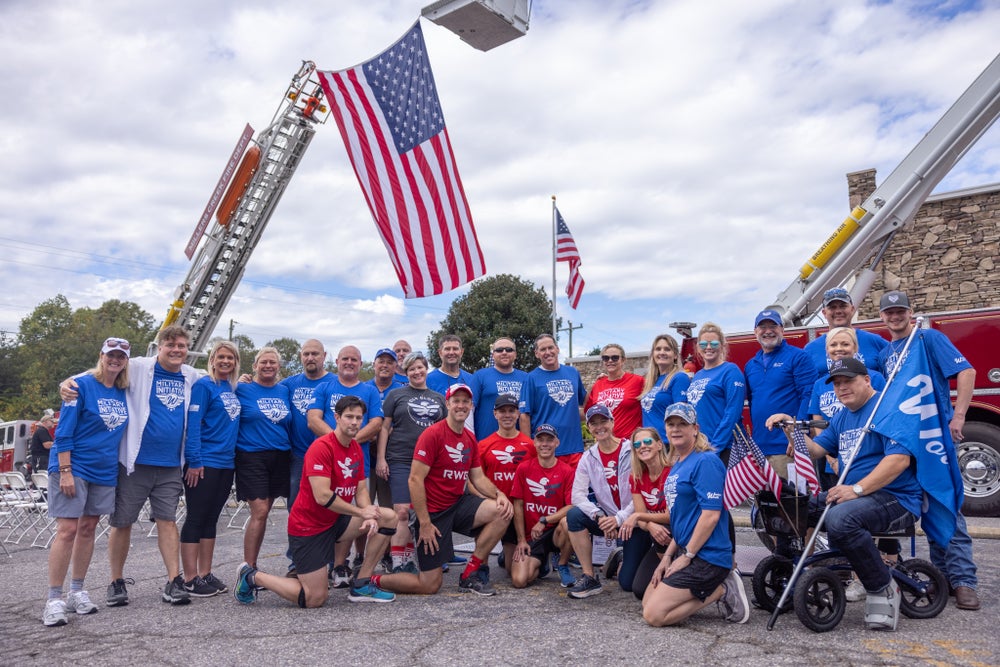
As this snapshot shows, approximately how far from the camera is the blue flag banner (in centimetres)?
440

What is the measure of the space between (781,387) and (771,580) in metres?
1.61

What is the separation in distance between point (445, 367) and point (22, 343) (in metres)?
68.2

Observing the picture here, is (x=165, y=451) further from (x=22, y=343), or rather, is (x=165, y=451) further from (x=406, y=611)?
(x=22, y=343)

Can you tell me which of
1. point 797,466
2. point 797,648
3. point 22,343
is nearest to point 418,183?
point 797,466

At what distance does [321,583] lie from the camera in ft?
16.7

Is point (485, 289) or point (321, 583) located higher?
point (485, 289)

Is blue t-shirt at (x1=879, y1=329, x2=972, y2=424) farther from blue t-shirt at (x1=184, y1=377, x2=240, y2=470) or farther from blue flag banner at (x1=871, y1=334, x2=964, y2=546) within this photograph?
blue t-shirt at (x1=184, y1=377, x2=240, y2=470)

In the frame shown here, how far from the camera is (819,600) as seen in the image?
4.20 meters

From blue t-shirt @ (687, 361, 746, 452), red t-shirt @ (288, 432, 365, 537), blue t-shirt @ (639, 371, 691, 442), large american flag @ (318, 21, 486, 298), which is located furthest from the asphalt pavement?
large american flag @ (318, 21, 486, 298)

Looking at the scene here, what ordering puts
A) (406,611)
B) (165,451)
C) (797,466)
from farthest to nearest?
(165,451)
(406,611)
(797,466)

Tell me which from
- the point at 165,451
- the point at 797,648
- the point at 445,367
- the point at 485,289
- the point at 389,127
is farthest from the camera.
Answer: the point at 485,289

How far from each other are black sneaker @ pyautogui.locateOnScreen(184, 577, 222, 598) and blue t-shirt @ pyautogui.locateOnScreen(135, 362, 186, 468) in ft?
2.95

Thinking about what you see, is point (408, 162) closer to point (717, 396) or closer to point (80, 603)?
point (717, 396)

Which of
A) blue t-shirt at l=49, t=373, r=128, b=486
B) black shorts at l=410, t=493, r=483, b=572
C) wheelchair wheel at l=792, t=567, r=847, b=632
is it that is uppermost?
blue t-shirt at l=49, t=373, r=128, b=486
